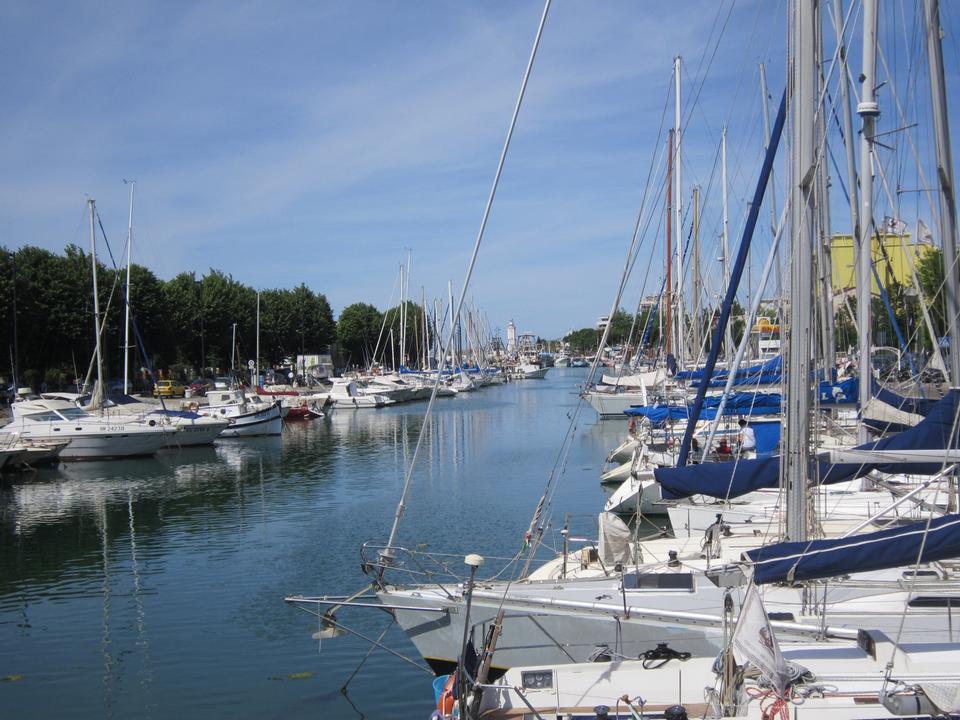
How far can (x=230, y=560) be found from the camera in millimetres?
24469

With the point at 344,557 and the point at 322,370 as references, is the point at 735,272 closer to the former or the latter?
the point at 344,557

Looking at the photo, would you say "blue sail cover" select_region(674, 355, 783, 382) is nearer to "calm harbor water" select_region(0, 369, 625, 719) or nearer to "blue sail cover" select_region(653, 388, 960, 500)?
"calm harbor water" select_region(0, 369, 625, 719)

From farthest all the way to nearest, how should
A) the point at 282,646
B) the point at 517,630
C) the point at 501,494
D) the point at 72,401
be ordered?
the point at 72,401 < the point at 501,494 < the point at 282,646 < the point at 517,630

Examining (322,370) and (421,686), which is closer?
(421,686)

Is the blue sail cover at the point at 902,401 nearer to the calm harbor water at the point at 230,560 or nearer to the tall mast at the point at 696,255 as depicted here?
the calm harbor water at the point at 230,560

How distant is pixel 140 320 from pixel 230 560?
193 ft

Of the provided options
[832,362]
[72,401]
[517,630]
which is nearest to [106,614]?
[517,630]

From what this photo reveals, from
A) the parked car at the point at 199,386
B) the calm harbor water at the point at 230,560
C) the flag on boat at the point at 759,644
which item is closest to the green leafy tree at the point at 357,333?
the parked car at the point at 199,386

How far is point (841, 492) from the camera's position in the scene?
67.7 feet

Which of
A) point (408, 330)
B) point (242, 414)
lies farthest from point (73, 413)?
point (408, 330)

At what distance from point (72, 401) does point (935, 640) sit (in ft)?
149

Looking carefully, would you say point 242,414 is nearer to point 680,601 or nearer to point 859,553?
point 680,601

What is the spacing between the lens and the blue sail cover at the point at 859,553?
11109 millimetres

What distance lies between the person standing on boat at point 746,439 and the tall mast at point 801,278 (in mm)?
14641
